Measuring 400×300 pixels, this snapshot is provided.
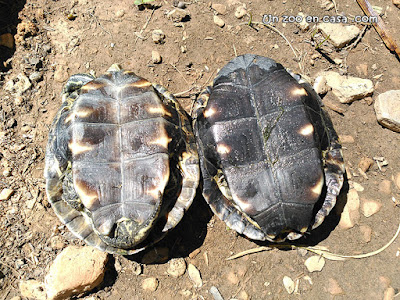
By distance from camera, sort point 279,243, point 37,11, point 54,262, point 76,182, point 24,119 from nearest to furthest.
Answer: point 76,182
point 54,262
point 279,243
point 24,119
point 37,11

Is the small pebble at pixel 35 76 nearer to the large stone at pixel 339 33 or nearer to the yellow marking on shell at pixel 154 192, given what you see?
the yellow marking on shell at pixel 154 192

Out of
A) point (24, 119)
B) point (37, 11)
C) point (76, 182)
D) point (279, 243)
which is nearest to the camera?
point (76, 182)

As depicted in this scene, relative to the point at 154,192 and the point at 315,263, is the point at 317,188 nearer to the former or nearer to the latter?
the point at 315,263

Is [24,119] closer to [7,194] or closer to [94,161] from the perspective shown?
[7,194]

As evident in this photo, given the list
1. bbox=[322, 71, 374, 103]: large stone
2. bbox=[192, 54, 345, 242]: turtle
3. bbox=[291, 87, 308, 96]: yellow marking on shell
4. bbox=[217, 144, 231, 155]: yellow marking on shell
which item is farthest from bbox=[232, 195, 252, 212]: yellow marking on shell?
bbox=[322, 71, 374, 103]: large stone

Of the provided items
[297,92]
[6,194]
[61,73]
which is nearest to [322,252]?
[297,92]

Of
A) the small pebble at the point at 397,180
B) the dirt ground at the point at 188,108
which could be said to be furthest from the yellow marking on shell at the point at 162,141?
the small pebble at the point at 397,180

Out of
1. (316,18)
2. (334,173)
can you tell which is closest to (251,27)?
(316,18)

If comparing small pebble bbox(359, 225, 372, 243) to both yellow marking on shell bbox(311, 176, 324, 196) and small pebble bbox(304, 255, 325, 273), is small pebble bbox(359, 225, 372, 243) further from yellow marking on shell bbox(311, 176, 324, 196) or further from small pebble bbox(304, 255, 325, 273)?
yellow marking on shell bbox(311, 176, 324, 196)
